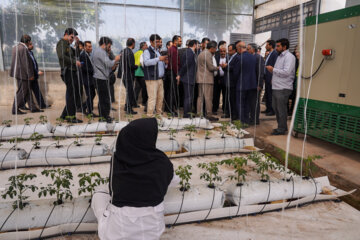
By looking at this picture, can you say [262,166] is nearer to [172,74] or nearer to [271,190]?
[271,190]

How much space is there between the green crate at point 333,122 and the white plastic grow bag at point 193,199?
2.36 m

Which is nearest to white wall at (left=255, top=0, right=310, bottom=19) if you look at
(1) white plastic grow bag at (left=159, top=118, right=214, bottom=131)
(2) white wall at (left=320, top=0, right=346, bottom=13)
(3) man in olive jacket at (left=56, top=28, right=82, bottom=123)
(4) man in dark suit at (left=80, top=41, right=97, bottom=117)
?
(2) white wall at (left=320, top=0, right=346, bottom=13)

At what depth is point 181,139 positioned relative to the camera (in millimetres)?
4332

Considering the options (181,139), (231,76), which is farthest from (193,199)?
(231,76)

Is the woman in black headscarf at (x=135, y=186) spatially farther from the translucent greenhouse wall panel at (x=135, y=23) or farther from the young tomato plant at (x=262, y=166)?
the translucent greenhouse wall panel at (x=135, y=23)

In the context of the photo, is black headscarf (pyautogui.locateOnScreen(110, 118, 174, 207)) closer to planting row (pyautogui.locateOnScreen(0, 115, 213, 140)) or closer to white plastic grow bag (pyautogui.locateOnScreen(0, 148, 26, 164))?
white plastic grow bag (pyautogui.locateOnScreen(0, 148, 26, 164))

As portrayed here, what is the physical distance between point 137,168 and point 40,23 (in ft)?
24.7

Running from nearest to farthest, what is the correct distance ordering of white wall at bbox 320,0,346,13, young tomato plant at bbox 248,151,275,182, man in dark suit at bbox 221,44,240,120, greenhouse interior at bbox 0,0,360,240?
1. greenhouse interior at bbox 0,0,360,240
2. young tomato plant at bbox 248,151,275,182
3. man in dark suit at bbox 221,44,240,120
4. white wall at bbox 320,0,346,13

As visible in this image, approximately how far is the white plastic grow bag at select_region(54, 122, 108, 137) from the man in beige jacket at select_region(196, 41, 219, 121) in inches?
86.9

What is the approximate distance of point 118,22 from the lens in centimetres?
780

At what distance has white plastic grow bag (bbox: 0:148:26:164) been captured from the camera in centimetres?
311

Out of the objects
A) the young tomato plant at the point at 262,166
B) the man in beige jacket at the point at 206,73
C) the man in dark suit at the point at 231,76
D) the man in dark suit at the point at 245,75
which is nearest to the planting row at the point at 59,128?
the man in beige jacket at the point at 206,73

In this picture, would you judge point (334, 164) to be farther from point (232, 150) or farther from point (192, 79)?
point (192, 79)

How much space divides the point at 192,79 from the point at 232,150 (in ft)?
7.66
